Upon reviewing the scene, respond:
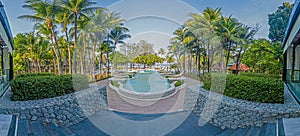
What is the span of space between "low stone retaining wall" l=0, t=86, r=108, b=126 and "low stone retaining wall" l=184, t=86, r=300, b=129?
172 inches

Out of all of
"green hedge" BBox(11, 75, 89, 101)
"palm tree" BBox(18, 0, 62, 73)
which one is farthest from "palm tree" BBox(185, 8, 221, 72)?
"green hedge" BBox(11, 75, 89, 101)

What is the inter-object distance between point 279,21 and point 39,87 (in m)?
25.7

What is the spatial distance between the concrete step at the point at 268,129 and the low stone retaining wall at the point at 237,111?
0.14m

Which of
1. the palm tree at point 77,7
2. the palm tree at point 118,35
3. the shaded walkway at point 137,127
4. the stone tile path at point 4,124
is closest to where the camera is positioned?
the stone tile path at point 4,124

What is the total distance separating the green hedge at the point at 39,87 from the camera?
585 cm

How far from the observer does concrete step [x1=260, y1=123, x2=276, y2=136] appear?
4283 mm

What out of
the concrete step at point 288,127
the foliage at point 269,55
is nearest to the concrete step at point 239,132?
the concrete step at point 288,127

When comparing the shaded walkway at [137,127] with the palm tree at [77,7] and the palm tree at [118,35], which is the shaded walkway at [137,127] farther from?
the palm tree at [118,35]

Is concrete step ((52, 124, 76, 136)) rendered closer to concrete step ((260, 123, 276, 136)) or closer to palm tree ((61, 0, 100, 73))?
concrete step ((260, 123, 276, 136))

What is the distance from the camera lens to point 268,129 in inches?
176

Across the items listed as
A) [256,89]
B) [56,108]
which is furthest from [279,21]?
[56,108]

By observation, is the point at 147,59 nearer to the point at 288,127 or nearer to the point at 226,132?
the point at 226,132

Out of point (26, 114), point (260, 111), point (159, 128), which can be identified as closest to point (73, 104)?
point (26, 114)

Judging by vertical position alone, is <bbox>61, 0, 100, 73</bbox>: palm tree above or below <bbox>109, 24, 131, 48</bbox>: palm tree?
above
